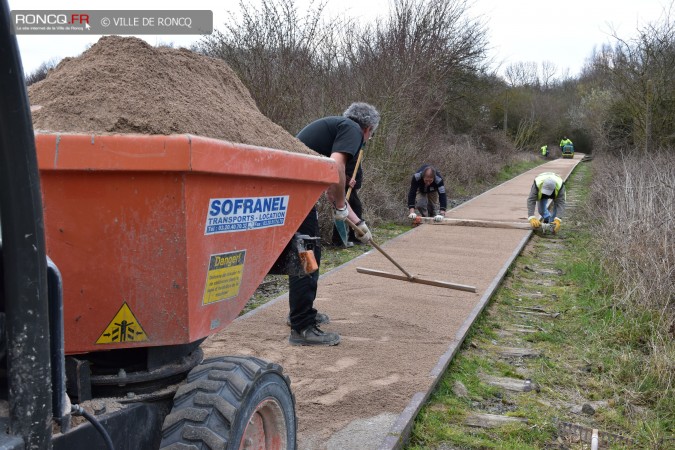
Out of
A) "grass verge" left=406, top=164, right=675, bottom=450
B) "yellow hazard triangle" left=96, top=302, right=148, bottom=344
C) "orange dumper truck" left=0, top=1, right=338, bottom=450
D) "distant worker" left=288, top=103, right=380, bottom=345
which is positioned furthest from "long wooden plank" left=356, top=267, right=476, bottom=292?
"yellow hazard triangle" left=96, top=302, right=148, bottom=344

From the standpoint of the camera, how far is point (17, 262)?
4.70ft

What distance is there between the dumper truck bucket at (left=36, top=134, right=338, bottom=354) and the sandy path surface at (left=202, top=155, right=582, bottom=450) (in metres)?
1.50

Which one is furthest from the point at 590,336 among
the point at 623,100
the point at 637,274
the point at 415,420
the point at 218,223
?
the point at 623,100

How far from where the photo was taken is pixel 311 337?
498cm

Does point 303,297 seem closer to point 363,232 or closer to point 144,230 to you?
point 363,232

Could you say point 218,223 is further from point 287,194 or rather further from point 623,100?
point 623,100

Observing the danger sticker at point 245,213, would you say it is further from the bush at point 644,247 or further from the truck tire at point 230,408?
the bush at point 644,247

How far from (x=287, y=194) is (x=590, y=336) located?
3792 millimetres

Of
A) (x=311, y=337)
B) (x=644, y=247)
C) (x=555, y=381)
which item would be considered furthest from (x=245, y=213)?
(x=644, y=247)

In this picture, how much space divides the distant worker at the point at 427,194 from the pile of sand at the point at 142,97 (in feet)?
31.1

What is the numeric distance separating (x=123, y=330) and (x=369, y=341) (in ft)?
10.5

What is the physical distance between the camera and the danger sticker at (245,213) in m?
2.28

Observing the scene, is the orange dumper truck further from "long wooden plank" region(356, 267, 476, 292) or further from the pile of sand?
"long wooden plank" region(356, 267, 476, 292)

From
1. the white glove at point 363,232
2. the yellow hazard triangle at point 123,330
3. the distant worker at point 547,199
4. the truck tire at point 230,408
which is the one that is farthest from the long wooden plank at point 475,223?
the yellow hazard triangle at point 123,330
